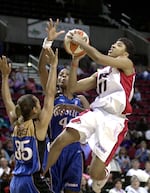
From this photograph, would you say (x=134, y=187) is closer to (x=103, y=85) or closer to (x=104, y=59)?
(x=103, y=85)

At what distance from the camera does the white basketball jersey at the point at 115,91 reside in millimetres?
5770

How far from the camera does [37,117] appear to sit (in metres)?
4.96

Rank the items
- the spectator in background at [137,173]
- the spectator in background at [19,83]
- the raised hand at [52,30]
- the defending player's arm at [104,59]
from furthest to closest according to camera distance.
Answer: the spectator in background at [19,83] → the spectator in background at [137,173] → the defending player's arm at [104,59] → the raised hand at [52,30]

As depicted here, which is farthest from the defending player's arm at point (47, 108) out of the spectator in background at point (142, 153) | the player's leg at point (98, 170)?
the spectator in background at point (142, 153)

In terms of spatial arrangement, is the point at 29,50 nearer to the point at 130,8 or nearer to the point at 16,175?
the point at 130,8

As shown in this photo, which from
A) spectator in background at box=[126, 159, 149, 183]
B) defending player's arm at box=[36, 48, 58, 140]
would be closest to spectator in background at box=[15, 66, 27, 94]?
spectator in background at box=[126, 159, 149, 183]

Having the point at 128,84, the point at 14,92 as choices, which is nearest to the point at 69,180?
the point at 128,84

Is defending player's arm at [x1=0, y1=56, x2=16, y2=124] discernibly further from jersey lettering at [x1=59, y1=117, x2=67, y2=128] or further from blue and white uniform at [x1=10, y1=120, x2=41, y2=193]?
jersey lettering at [x1=59, y1=117, x2=67, y2=128]

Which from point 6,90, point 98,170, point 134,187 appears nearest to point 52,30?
point 6,90

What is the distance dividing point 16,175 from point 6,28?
14155mm

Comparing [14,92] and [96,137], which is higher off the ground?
[96,137]

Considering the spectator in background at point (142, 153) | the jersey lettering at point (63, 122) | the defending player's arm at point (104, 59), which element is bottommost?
the spectator in background at point (142, 153)

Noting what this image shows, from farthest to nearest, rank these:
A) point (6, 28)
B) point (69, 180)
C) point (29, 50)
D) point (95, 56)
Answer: point (29, 50), point (6, 28), point (69, 180), point (95, 56)

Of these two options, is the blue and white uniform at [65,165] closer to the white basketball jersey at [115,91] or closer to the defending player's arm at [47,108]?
the white basketball jersey at [115,91]
